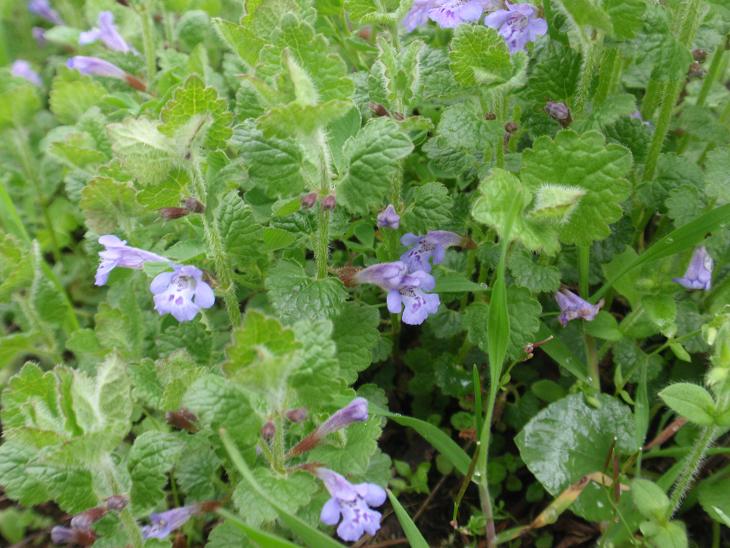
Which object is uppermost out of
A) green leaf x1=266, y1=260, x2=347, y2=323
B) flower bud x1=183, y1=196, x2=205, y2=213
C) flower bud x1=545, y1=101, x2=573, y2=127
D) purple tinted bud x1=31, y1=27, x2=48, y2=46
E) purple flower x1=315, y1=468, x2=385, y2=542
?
flower bud x1=545, y1=101, x2=573, y2=127

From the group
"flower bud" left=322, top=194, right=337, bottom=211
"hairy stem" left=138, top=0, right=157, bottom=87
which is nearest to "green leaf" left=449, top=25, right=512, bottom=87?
"flower bud" left=322, top=194, right=337, bottom=211

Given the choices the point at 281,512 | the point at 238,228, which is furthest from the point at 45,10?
the point at 281,512

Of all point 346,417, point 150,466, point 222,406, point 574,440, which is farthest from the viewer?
point 574,440

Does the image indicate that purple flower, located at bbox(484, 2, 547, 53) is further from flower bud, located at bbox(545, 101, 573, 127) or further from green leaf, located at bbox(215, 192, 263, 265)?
green leaf, located at bbox(215, 192, 263, 265)

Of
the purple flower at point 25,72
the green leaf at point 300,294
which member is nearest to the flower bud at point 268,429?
the green leaf at point 300,294

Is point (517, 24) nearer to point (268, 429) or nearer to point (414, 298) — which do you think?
point (414, 298)

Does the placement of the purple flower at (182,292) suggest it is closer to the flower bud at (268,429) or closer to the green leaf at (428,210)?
the flower bud at (268,429)

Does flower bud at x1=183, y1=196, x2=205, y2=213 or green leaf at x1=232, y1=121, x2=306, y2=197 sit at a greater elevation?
green leaf at x1=232, y1=121, x2=306, y2=197
